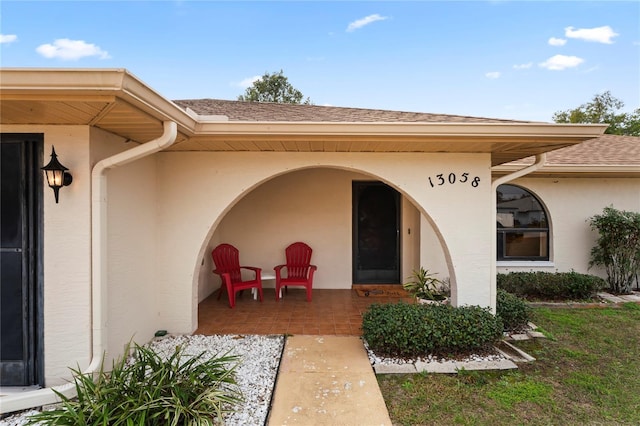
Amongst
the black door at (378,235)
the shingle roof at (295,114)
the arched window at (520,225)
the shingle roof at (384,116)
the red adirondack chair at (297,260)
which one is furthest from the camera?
the arched window at (520,225)

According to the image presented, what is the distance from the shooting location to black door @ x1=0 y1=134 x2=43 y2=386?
2.71 meters

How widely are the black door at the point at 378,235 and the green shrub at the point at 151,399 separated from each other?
422 cm

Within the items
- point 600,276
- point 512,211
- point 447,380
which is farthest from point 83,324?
point 600,276

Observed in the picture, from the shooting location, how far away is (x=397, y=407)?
2502 mm

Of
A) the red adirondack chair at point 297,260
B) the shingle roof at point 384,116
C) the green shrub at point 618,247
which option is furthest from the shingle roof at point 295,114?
the green shrub at point 618,247

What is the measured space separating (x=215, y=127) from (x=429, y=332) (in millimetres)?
3080

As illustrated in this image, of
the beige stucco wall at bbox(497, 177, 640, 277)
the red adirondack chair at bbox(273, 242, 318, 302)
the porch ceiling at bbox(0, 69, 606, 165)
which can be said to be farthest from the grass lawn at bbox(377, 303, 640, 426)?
the red adirondack chair at bbox(273, 242, 318, 302)

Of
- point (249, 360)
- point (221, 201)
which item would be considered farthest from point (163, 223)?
point (249, 360)

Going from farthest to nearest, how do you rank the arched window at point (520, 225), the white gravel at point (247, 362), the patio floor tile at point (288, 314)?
the arched window at point (520, 225) < the patio floor tile at point (288, 314) < the white gravel at point (247, 362)

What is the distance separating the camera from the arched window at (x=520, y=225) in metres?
6.62

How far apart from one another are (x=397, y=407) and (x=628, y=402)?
6.51ft

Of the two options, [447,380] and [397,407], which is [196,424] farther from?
[447,380]

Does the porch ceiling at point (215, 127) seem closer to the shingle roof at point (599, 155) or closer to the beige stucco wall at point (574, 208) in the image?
the shingle roof at point (599, 155)

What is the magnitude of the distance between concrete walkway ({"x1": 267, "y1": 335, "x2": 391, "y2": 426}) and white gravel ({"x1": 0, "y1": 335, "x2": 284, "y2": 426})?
85 millimetres
